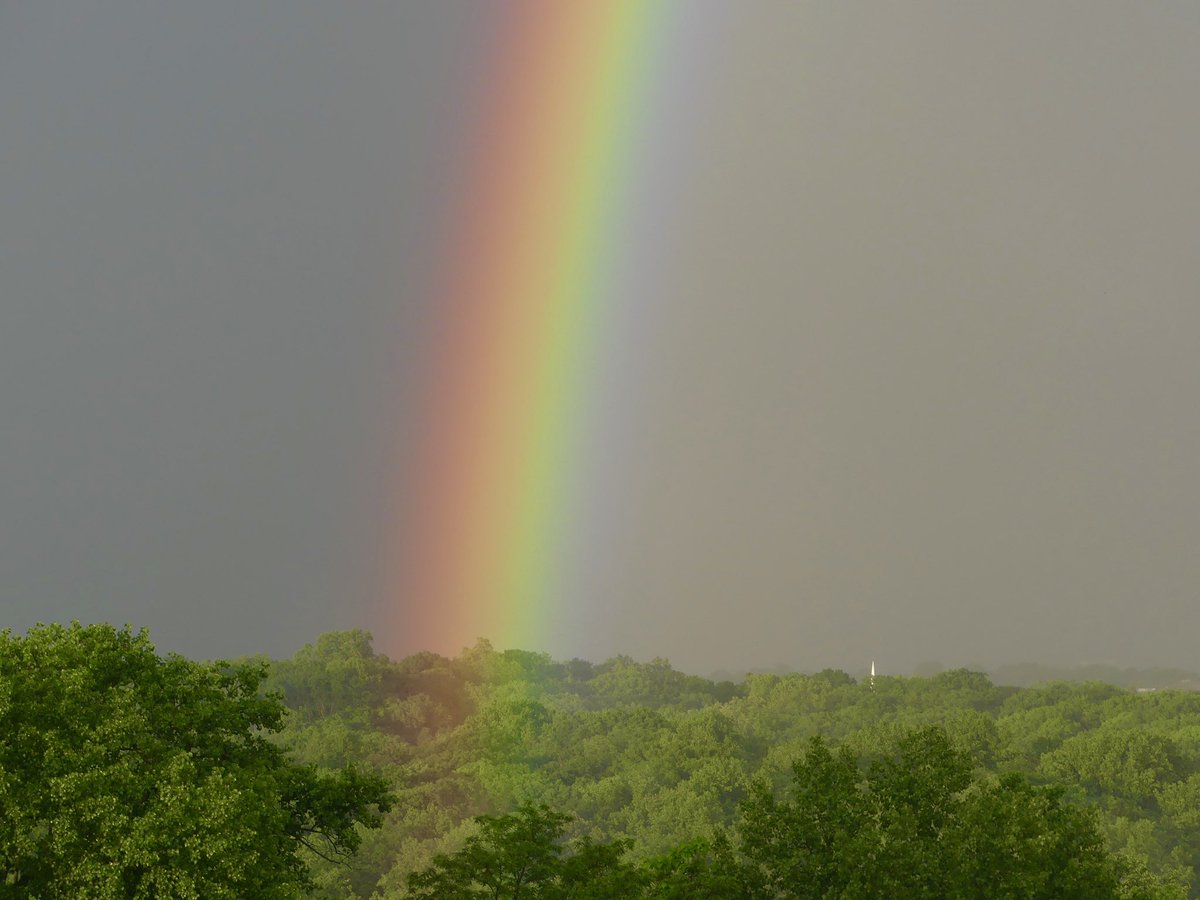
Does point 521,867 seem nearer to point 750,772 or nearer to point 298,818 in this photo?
point 298,818

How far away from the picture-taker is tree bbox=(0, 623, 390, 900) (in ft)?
74.4

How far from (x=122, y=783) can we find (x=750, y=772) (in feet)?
305

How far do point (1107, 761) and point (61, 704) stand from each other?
91.3 meters

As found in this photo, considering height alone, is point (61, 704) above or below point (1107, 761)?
above

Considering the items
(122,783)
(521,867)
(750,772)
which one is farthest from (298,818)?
(750,772)

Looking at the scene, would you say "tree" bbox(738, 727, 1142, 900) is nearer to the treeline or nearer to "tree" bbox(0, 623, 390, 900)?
the treeline

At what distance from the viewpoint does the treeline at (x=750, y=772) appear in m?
31.6

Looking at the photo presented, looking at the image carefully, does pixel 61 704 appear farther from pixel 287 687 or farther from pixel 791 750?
pixel 287 687

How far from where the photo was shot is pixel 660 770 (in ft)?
372

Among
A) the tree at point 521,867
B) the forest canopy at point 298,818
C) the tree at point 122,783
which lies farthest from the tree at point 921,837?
the tree at point 122,783

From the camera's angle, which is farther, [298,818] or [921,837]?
[298,818]

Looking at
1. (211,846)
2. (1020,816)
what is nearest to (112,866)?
(211,846)

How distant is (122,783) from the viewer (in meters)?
23.7

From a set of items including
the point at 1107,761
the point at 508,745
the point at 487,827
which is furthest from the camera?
the point at 508,745
